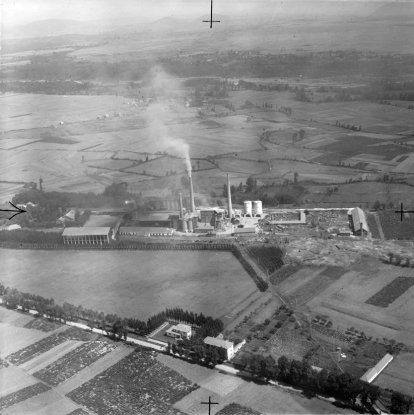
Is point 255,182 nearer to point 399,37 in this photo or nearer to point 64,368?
point 64,368

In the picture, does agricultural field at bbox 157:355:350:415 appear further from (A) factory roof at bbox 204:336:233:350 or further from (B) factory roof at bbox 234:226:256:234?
(B) factory roof at bbox 234:226:256:234

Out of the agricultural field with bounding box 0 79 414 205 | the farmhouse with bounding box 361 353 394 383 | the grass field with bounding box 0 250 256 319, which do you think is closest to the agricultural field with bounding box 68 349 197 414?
the grass field with bounding box 0 250 256 319

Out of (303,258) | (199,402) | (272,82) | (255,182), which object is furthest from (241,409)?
(272,82)

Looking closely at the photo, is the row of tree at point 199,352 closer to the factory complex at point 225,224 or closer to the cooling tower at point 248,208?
the factory complex at point 225,224

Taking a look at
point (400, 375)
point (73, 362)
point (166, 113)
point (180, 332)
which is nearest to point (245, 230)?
point (180, 332)

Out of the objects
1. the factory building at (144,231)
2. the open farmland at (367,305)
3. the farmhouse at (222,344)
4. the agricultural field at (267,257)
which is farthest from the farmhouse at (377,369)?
the factory building at (144,231)
